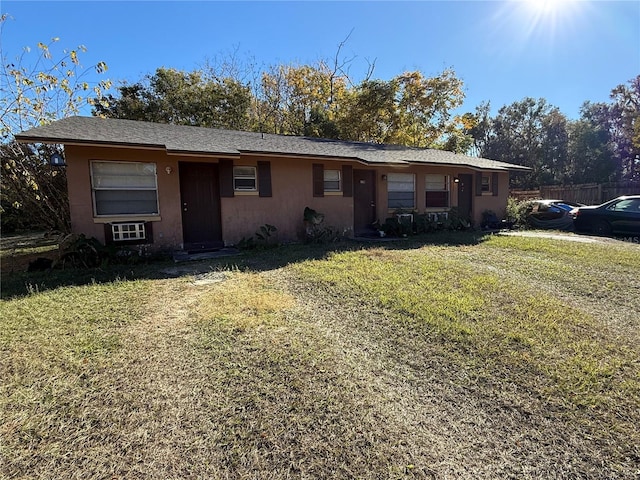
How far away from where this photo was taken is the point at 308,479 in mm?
1982

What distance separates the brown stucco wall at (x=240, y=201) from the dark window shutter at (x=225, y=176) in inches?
7.3

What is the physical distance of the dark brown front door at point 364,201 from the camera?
38.8ft

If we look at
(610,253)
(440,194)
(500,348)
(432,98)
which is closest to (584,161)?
(432,98)

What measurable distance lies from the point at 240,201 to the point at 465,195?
9.51m

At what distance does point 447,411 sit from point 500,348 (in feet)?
3.99

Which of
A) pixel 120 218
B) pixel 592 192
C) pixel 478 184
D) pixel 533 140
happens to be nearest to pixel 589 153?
pixel 533 140

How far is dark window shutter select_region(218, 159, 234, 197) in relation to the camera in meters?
8.87

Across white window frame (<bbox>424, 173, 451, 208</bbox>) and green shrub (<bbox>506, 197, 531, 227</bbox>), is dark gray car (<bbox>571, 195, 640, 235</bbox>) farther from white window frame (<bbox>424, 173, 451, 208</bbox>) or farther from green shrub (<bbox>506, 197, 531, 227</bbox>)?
white window frame (<bbox>424, 173, 451, 208</bbox>)

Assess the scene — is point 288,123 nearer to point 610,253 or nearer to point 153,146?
point 153,146

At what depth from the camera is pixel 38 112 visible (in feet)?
27.7

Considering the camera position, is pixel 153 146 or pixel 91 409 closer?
pixel 91 409

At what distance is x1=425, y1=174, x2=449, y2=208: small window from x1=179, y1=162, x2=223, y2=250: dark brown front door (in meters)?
7.92

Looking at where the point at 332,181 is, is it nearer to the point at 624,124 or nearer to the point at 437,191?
the point at 437,191

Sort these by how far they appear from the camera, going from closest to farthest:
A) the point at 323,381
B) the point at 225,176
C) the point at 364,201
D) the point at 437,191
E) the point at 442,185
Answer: the point at 323,381 → the point at 225,176 → the point at 364,201 → the point at 437,191 → the point at 442,185
